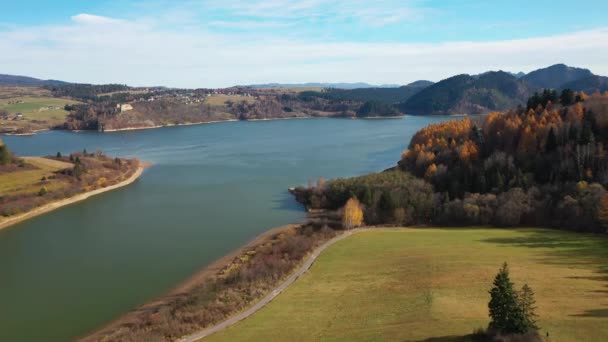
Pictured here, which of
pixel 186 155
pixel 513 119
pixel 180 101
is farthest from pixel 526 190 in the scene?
pixel 180 101

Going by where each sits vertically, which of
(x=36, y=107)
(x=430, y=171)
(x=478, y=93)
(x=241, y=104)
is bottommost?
(x=430, y=171)

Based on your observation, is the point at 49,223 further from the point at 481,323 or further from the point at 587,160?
the point at 587,160

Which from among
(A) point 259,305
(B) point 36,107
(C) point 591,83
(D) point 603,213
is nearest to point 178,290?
(A) point 259,305

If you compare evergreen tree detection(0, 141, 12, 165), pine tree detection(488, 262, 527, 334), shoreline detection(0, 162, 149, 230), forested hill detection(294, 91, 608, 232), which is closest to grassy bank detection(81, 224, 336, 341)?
forested hill detection(294, 91, 608, 232)

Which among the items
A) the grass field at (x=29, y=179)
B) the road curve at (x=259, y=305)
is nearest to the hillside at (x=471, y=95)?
the grass field at (x=29, y=179)

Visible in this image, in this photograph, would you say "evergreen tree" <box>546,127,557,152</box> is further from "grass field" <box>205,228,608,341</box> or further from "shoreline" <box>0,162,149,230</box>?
"shoreline" <box>0,162,149,230</box>

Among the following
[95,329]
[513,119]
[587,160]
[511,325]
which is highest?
[513,119]

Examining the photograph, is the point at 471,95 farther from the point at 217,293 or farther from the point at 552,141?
the point at 217,293
